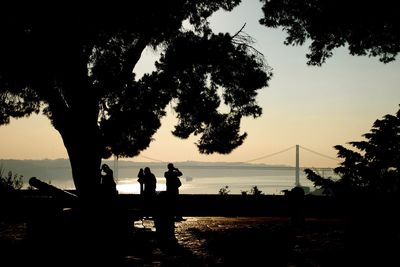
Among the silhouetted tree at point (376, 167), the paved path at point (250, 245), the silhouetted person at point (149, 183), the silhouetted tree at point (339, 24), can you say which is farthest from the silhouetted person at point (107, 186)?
the silhouetted tree at point (339, 24)

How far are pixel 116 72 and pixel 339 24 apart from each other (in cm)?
791

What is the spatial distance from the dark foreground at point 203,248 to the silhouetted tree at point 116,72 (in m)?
3.47

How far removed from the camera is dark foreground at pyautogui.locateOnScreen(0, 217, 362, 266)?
664 cm

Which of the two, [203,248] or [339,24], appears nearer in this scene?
[203,248]

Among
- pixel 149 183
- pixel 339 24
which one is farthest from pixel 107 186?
pixel 339 24

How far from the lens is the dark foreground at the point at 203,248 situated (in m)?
6.64

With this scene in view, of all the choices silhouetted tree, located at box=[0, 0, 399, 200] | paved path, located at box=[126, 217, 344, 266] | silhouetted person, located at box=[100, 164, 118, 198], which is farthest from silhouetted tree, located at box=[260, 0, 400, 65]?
silhouetted person, located at box=[100, 164, 118, 198]

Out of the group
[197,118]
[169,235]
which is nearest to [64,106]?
[197,118]

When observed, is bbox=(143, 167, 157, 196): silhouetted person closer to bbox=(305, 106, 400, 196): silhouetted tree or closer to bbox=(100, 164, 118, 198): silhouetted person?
bbox=(100, 164, 118, 198): silhouetted person

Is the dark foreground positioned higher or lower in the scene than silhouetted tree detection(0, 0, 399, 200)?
lower

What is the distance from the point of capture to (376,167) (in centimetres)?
371

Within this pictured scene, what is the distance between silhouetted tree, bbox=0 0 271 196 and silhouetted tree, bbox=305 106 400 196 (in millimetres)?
9011

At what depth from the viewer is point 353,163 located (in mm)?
3818

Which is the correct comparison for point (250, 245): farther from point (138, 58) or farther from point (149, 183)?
point (138, 58)
